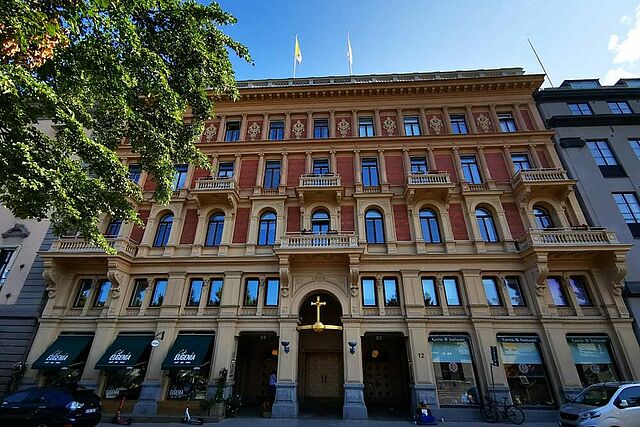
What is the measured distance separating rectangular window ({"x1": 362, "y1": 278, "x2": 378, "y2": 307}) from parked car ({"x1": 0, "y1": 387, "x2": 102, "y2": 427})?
525 inches

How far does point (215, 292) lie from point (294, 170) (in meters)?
9.83

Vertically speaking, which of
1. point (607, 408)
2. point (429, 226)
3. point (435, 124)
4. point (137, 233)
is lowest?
point (607, 408)

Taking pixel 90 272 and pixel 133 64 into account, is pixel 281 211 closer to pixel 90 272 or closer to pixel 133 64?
pixel 133 64

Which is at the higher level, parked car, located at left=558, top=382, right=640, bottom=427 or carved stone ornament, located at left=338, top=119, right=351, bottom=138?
carved stone ornament, located at left=338, top=119, right=351, bottom=138

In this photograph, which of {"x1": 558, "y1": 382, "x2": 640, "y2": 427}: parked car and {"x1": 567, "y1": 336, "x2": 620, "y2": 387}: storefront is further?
{"x1": 567, "y1": 336, "x2": 620, "y2": 387}: storefront

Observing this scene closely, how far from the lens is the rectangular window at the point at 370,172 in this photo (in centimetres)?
2048

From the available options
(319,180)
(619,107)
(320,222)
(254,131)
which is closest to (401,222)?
→ (320,222)

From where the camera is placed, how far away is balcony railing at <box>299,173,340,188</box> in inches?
761

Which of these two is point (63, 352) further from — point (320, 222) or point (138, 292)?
point (320, 222)

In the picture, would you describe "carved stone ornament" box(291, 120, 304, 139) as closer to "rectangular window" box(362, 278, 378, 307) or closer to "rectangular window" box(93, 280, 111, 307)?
"rectangular window" box(362, 278, 378, 307)

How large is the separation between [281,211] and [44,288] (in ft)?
50.8

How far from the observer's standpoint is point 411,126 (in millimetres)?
22422

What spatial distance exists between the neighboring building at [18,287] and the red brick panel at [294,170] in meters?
16.7

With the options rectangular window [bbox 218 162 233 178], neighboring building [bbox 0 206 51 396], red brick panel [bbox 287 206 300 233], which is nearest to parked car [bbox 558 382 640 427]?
red brick panel [bbox 287 206 300 233]
